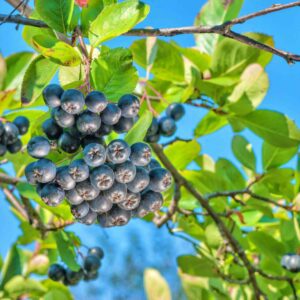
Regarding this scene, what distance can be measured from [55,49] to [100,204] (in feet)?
0.95

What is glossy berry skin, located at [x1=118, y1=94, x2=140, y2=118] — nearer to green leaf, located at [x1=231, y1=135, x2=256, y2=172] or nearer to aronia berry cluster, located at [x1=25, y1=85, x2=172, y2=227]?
aronia berry cluster, located at [x1=25, y1=85, x2=172, y2=227]

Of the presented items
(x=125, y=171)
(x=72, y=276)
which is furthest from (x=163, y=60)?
(x=72, y=276)

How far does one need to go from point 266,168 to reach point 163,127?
0.37m

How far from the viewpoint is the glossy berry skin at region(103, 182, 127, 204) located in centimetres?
110

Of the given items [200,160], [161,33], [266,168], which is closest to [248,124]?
[266,168]

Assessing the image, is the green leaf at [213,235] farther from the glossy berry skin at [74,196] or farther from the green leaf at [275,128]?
the glossy berry skin at [74,196]

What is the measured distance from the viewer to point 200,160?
2.28 meters

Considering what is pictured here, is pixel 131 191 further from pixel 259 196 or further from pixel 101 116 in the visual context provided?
pixel 259 196

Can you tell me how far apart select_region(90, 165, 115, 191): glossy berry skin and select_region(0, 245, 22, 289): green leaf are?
1.33m

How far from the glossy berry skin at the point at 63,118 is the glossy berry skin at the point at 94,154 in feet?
0.22

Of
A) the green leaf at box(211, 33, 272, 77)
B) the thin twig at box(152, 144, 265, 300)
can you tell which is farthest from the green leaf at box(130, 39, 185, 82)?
the thin twig at box(152, 144, 265, 300)

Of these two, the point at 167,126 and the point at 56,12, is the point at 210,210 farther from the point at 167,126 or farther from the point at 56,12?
the point at 56,12

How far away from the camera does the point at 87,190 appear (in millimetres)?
1093

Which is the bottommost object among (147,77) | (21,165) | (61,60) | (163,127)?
(21,165)
